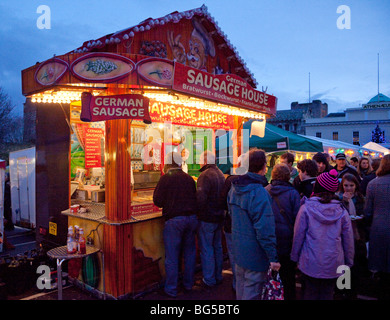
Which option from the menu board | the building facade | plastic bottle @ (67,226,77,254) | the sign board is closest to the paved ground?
plastic bottle @ (67,226,77,254)

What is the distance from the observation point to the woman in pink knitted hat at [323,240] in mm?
3045

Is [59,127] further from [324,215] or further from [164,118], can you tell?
[324,215]

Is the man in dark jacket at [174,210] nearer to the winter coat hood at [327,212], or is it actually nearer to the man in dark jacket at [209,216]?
the man in dark jacket at [209,216]

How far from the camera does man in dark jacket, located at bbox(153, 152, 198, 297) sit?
4.56 m

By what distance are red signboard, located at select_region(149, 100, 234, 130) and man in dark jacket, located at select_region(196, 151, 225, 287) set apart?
149cm

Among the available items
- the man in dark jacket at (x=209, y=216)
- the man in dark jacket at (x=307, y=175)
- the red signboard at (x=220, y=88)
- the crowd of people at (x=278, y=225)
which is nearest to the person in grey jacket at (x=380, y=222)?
the crowd of people at (x=278, y=225)

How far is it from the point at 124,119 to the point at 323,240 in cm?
299

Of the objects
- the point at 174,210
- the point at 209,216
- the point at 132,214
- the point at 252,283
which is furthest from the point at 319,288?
the point at 132,214

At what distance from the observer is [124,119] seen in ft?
14.2

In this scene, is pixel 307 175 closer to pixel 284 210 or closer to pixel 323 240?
pixel 284 210

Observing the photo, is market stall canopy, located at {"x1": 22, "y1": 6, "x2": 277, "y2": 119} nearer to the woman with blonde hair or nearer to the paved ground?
the woman with blonde hair

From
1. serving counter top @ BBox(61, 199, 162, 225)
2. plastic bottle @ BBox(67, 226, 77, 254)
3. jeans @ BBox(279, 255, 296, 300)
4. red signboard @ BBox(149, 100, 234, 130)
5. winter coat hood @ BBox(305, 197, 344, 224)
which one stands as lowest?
jeans @ BBox(279, 255, 296, 300)

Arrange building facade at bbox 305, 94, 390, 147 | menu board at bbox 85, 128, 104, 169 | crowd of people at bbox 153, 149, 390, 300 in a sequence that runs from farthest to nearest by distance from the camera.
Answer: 1. building facade at bbox 305, 94, 390, 147
2. menu board at bbox 85, 128, 104, 169
3. crowd of people at bbox 153, 149, 390, 300

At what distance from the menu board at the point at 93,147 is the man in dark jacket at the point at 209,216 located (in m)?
2.33
